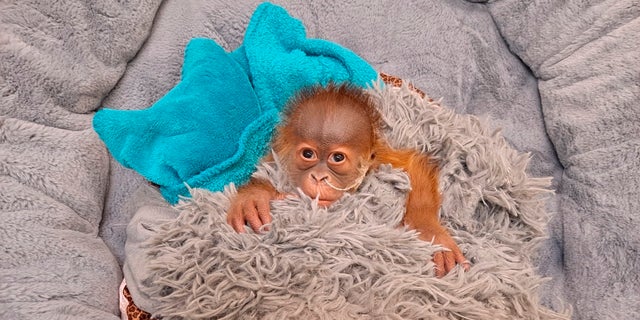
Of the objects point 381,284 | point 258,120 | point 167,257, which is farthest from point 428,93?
point 167,257

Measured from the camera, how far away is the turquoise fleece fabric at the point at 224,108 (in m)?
1.41

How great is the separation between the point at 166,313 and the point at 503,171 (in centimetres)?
79

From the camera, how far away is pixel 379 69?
1795mm

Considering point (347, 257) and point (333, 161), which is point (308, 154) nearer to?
point (333, 161)

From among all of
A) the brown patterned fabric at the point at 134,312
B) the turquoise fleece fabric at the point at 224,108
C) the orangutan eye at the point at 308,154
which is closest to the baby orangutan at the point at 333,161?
the orangutan eye at the point at 308,154

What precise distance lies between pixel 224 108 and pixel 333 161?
16.0 inches

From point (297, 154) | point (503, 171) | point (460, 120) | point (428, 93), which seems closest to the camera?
point (297, 154)

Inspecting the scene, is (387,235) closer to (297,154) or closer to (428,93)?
(297,154)

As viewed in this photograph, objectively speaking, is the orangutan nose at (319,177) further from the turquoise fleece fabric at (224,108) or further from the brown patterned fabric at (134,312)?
the brown patterned fabric at (134,312)

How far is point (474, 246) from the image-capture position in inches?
51.0

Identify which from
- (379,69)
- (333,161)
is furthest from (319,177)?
(379,69)

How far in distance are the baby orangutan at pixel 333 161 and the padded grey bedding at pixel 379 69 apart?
0.35m

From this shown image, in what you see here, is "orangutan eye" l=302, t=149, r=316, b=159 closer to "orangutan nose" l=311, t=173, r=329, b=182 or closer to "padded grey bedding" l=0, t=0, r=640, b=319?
"orangutan nose" l=311, t=173, r=329, b=182

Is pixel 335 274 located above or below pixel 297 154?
below
